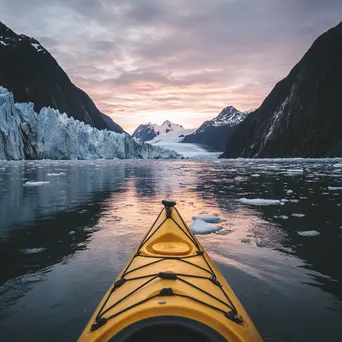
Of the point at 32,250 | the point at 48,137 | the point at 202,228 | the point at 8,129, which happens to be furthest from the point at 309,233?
the point at 48,137

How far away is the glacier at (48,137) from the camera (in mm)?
46750

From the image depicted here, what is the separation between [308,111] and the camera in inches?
3228

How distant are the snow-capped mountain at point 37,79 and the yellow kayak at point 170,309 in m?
115

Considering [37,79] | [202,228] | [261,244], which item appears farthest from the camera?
[37,79]

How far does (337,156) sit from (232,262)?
222 feet

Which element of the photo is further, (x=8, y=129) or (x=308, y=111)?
(x=308, y=111)

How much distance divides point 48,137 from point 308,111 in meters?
64.8

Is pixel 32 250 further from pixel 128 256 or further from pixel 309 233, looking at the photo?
pixel 309 233

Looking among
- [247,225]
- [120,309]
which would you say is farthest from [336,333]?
[247,225]

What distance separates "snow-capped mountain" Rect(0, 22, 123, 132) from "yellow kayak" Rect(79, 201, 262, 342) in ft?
376

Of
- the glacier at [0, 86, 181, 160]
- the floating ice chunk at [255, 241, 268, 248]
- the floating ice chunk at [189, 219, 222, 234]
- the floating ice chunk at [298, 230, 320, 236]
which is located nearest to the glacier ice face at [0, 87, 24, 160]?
the glacier at [0, 86, 181, 160]

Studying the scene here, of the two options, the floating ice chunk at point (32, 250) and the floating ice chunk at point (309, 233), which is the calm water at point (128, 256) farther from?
the floating ice chunk at point (309, 233)

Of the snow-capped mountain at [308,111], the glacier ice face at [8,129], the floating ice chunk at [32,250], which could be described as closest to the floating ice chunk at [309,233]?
the floating ice chunk at [32,250]

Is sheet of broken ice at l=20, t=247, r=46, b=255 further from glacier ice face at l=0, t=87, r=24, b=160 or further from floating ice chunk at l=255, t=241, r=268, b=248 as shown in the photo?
glacier ice face at l=0, t=87, r=24, b=160
